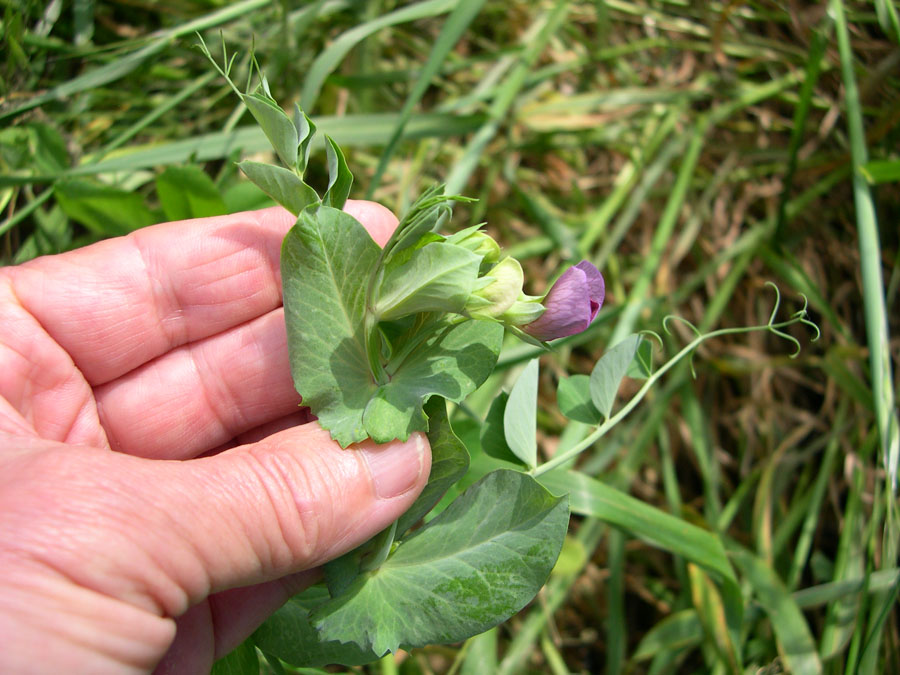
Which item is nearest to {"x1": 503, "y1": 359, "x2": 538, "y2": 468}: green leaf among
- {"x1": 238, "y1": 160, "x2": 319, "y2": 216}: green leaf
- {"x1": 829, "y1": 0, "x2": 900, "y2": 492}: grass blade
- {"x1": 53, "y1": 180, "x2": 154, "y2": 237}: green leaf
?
{"x1": 238, "y1": 160, "x2": 319, "y2": 216}: green leaf

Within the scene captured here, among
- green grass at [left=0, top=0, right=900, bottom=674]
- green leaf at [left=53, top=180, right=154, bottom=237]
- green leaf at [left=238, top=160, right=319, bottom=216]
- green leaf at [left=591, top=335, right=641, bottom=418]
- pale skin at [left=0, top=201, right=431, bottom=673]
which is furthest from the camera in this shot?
green grass at [left=0, top=0, right=900, bottom=674]

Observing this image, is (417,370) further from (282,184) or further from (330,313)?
(282,184)

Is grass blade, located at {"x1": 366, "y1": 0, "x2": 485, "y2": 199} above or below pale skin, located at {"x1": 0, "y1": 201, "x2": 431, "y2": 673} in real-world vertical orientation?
above

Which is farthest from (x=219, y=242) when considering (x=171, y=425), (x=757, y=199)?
(x=757, y=199)

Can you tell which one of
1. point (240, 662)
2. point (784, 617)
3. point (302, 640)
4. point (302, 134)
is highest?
point (302, 134)

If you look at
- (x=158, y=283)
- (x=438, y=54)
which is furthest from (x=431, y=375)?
(x=438, y=54)

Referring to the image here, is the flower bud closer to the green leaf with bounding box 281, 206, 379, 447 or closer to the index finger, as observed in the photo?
the green leaf with bounding box 281, 206, 379, 447
